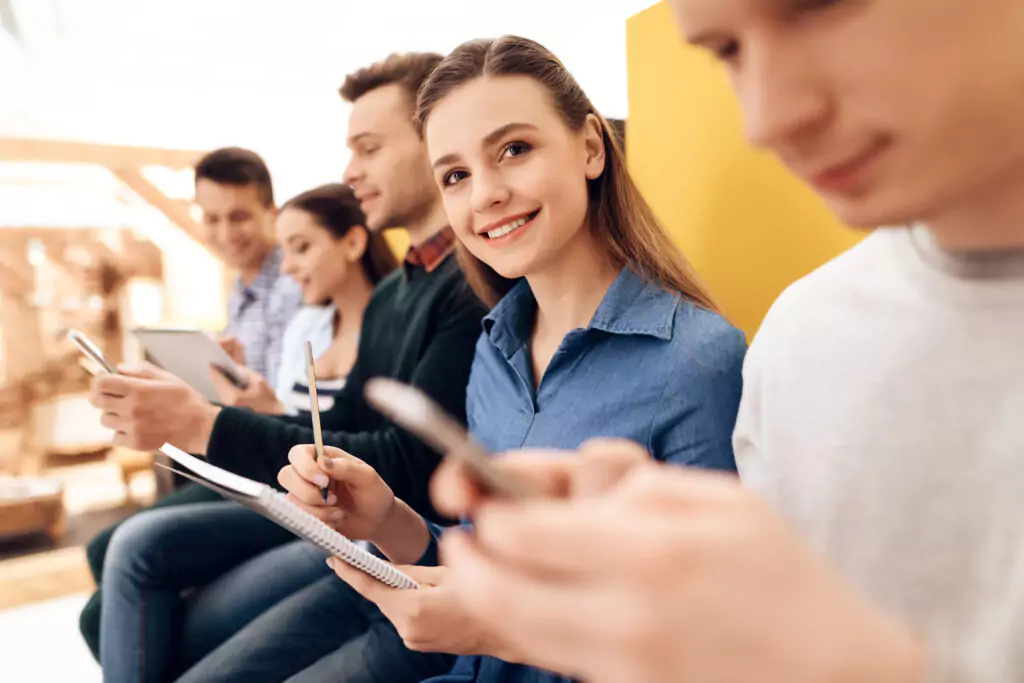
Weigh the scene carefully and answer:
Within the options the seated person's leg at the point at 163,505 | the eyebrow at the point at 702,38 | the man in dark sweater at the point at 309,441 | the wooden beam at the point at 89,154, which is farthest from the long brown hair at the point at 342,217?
the eyebrow at the point at 702,38

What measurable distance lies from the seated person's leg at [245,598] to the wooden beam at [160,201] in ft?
4.72

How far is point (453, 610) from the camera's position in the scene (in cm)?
61

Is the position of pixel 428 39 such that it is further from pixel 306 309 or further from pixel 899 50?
pixel 899 50

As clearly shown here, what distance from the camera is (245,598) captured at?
1072mm

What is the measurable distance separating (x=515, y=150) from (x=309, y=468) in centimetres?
39

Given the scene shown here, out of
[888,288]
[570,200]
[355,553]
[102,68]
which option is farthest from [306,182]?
[888,288]

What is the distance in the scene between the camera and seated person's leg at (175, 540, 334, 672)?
1.07 metres

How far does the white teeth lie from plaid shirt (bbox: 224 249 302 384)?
3.80ft

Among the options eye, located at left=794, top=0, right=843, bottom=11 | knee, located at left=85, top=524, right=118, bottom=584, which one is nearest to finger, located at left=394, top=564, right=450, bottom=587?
eye, located at left=794, top=0, right=843, bottom=11

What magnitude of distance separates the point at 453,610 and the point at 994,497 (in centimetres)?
44

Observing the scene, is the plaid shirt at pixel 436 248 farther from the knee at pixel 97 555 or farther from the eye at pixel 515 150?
the knee at pixel 97 555

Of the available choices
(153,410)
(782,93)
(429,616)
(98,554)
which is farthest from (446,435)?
(98,554)

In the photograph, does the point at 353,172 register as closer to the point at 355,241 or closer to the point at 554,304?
the point at 355,241

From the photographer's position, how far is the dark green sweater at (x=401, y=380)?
760 mm
